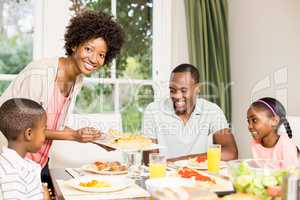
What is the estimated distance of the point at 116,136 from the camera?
2027 mm

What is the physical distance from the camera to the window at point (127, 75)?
3.41 meters

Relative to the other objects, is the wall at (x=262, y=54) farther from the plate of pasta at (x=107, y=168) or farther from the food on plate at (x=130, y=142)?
the plate of pasta at (x=107, y=168)

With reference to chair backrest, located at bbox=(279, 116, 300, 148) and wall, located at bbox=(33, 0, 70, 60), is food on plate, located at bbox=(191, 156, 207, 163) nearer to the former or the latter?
chair backrest, located at bbox=(279, 116, 300, 148)

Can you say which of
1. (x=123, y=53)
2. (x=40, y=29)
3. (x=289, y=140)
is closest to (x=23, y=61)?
(x=40, y=29)

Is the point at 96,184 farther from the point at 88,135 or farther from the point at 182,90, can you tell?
the point at 182,90

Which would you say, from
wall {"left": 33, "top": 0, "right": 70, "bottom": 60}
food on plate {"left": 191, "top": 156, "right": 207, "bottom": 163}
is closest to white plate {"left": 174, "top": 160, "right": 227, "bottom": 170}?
food on plate {"left": 191, "top": 156, "right": 207, "bottom": 163}

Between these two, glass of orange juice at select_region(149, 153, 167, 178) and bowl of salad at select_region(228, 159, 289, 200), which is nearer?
bowl of salad at select_region(228, 159, 289, 200)

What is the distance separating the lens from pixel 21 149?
1.59 m

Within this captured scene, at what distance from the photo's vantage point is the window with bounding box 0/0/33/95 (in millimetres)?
3191

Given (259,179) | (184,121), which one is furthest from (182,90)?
(259,179)

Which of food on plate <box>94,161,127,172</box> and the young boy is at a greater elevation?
the young boy

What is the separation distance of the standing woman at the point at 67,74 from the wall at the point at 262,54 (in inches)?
49.1

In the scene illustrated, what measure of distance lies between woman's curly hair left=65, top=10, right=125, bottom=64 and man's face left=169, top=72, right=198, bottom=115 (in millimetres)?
448

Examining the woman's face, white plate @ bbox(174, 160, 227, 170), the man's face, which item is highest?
the woman's face
